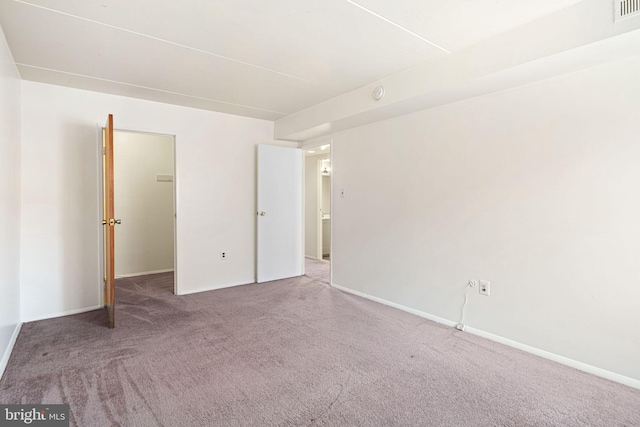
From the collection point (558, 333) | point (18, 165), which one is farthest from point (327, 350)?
point (18, 165)

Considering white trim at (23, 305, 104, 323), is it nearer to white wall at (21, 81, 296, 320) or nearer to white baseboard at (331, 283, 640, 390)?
white wall at (21, 81, 296, 320)

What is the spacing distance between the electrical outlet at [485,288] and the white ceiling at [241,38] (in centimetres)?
196

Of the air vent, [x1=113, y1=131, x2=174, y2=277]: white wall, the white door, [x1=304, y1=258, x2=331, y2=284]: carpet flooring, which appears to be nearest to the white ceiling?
the air vent

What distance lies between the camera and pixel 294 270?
5242mm

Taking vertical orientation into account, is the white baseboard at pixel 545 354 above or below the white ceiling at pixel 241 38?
below

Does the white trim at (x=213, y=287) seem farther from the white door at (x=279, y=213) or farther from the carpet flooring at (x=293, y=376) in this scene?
the carpet flooring at (x=293, y=376)

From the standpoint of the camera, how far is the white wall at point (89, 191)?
3.37 meters

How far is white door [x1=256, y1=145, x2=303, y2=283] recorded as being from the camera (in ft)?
15.9

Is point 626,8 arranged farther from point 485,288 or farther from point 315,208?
point 315,208

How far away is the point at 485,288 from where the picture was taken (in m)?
2.94

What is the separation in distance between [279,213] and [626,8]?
13.4 ft

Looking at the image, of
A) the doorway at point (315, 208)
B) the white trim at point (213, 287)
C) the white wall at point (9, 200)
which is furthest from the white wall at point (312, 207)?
the white wall at point (9, 200)

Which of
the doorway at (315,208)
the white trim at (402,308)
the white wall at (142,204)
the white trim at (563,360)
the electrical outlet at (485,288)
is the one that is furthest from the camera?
the doorway at (315,208)

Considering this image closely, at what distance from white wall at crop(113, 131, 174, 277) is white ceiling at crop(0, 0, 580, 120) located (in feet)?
6.29
